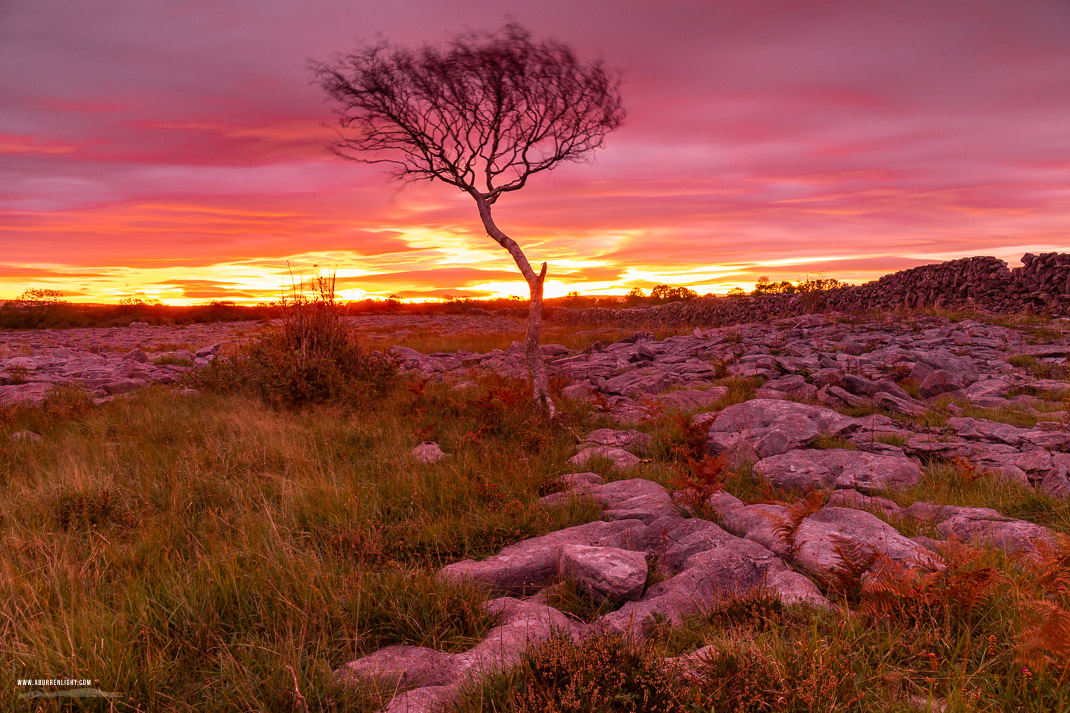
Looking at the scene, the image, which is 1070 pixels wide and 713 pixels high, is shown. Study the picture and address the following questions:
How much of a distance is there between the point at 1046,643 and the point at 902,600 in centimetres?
65

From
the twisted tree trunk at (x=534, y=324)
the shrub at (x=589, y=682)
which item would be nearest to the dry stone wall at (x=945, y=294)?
the twisted tree trunk at (x=534, y=324)

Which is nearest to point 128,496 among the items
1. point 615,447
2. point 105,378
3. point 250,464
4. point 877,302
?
point 250,464

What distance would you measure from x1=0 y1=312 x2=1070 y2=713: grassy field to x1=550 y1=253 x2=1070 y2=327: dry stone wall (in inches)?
646

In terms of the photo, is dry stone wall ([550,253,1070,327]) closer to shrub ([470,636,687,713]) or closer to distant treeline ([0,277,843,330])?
distant treeline ([0,277,843,330])

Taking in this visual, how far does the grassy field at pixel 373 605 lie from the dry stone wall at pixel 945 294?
16.4 m

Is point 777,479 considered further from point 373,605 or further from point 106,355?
point 106,355

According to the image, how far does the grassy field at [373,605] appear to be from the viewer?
7.86ft

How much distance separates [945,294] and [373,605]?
71.9ft

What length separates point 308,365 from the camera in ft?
29.4

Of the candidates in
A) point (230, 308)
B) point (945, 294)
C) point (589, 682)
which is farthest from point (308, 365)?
point (230, 308)

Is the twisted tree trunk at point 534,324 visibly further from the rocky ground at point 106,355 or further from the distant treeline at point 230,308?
the distant treeline at point 230,308

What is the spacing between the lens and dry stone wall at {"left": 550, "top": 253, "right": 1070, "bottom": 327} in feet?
55.9

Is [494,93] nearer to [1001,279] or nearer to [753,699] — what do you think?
[753,699]

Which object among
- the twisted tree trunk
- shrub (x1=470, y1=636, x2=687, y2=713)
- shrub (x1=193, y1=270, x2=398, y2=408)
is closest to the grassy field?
shrub (x1=470, y1=636, x2=687, y2=713)
